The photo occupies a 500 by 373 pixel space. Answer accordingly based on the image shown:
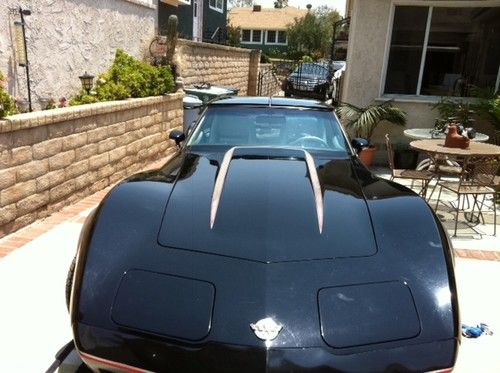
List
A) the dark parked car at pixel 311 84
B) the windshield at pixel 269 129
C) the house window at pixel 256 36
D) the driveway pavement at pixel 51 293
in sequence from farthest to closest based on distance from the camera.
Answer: the house window at pixel 256 36 → the dark parked car at pixel 311 84 → the windshield at pixel 269 129 → the driveway pavement at pixel 51 293

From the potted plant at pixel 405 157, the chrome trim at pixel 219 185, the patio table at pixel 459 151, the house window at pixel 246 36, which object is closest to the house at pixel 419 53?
the potted plant at pixel 405 157

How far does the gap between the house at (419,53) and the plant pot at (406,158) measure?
537 millimetres

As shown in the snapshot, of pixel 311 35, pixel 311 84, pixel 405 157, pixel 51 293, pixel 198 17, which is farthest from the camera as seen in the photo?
pixel 311 35

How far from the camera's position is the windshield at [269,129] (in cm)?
371

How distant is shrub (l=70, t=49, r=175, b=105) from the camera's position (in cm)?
643

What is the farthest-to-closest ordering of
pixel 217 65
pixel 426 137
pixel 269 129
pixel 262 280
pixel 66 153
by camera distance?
pixel 217 65
pixel 426 137
pixel 66 153
pixel 269 129
pixel 262 280

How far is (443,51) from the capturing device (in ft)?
27.4

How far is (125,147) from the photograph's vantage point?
6484mm

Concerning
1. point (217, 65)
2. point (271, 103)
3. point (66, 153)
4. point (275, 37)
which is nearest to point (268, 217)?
point (271, 103)

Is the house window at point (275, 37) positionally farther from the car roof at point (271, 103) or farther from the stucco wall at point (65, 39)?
the car roof at point (271, 103)

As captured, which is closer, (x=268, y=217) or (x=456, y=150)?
(x=268, y=217)

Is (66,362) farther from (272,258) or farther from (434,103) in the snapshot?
(434,103)

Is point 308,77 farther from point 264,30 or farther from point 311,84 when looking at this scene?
point 264,30

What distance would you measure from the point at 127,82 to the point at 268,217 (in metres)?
5.45
